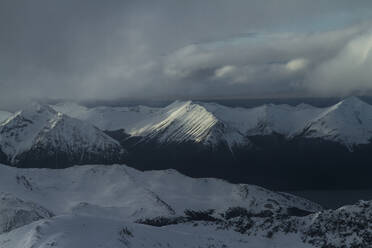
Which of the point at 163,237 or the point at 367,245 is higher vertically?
the point at 163,237

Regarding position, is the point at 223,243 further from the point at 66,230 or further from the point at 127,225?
the point at 66,230

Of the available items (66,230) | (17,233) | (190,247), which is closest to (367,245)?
(190,247)

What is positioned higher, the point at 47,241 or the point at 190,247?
the point at 47,241

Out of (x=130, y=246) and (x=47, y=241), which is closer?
(x=47, y=241)

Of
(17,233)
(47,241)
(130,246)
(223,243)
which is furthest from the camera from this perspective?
(223,243)

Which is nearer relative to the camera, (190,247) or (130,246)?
(130,246)

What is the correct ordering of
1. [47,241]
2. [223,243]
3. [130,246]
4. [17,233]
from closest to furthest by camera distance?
[47,241] → [130,246] → [17,233] → [223,243]

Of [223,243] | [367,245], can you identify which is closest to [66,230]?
[223,243]

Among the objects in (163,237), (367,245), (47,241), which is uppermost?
(47,241)

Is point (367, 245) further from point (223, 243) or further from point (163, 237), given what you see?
point (163, 237)
